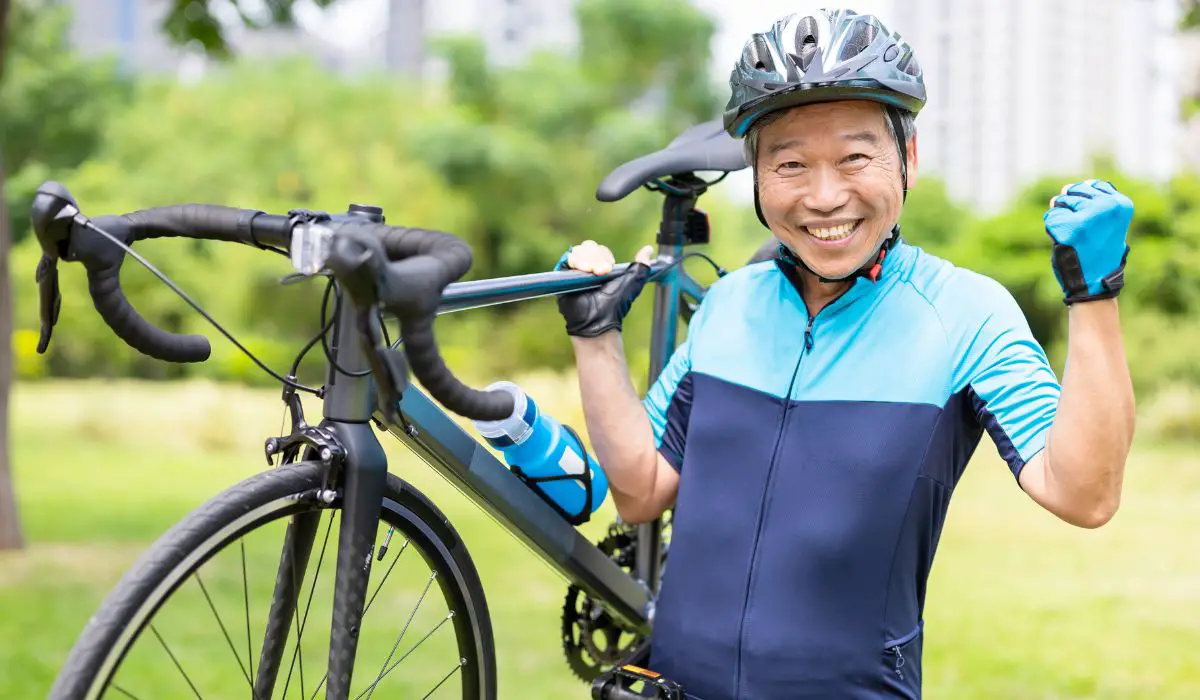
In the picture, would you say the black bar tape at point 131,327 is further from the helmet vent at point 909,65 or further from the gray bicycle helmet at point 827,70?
the helmet vent at point 909,65

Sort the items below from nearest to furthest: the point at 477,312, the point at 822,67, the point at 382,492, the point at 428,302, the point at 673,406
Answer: the point at 428,302, the point at 382,492, the point at 822,67, the point at 673,406, the point at 477,312

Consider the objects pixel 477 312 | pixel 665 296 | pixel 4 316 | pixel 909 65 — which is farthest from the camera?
pixel 477 312

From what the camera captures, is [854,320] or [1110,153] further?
[1110,153]

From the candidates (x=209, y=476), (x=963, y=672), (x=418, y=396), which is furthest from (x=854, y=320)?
(x=209, y=476)

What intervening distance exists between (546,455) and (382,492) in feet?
1.69

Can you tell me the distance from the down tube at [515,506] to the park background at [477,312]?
0.41 meters

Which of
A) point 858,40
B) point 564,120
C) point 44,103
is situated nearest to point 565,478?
point 858,40

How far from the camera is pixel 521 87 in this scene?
25.1m

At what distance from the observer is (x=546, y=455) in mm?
2463

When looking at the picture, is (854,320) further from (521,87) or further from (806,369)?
(521,87)

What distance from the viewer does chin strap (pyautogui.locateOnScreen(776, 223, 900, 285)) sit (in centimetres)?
227

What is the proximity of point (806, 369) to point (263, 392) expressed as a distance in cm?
1700

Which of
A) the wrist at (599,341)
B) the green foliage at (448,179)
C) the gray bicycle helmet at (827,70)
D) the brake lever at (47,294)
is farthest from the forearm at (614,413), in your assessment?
the green foliage at (448,179)

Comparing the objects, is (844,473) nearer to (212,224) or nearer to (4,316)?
(212,224)
